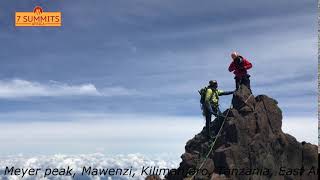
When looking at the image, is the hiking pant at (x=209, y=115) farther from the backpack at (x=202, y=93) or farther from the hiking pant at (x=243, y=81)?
the hiking pant at (x=243, y=81)

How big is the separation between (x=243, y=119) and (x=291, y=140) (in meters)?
7.74

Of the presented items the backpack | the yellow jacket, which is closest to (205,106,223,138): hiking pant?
the yellow jacket

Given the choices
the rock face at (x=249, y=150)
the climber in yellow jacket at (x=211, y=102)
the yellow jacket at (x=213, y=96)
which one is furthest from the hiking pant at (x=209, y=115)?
the rock face at (x=249, y=150)

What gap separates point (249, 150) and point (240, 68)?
10052 millimetres

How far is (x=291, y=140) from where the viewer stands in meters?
50.9

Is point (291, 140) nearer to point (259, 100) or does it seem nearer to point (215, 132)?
point (259, 100)

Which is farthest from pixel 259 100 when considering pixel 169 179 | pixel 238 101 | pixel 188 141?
pixel 169 179

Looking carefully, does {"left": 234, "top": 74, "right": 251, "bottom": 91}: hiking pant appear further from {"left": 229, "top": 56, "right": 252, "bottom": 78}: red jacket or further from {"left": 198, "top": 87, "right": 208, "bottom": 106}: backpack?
{"left": 198, "top": 87, "right": 208, "bottom": 106}: backpack

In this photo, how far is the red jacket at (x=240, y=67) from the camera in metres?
49.1

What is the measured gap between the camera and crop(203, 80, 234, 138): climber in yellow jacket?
48.9 metres

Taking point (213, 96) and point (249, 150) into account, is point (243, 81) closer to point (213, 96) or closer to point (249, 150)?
point (213, 96)

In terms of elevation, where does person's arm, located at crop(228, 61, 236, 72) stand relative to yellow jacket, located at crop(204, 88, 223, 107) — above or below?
above

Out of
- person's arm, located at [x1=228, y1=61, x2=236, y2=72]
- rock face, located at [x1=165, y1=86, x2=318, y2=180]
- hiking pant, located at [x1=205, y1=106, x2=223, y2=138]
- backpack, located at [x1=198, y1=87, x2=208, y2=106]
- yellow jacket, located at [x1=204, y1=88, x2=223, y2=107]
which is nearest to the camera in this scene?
rock face, located at [x1=165, y1=86, x2=318, y2=180]

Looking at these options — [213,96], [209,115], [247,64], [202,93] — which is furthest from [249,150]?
[247,64]
